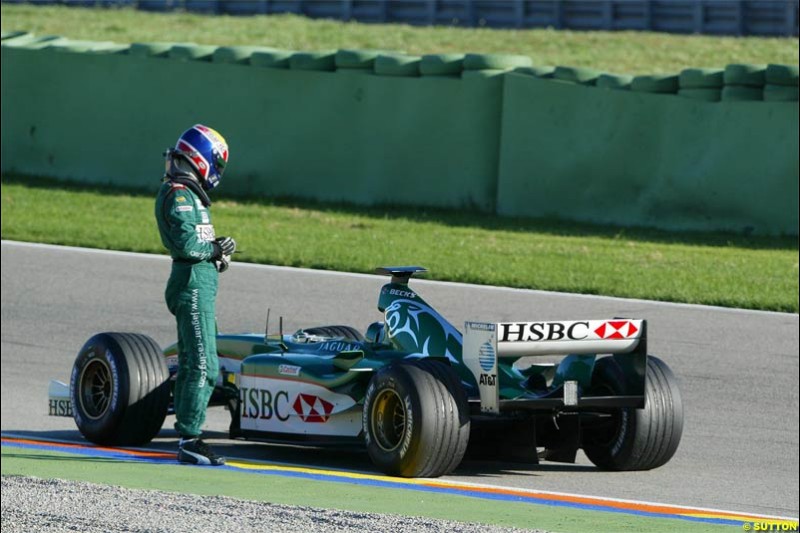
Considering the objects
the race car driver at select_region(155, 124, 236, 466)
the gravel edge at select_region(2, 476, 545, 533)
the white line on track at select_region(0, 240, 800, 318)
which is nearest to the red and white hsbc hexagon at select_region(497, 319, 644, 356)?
the race car driver at select_region(155, 124, 236, 466)

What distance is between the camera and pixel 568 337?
7664 mm

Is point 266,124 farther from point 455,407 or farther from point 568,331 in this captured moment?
point 455,407

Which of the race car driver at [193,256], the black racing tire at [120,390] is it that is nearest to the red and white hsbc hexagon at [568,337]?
the race car driver at [193,256]

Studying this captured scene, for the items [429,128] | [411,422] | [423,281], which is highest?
[429,128]

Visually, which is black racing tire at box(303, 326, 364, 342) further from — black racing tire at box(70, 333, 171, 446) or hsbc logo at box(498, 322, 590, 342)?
hsbc logo at box(498, 322, 590, 342)

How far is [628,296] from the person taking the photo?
13.1 meters

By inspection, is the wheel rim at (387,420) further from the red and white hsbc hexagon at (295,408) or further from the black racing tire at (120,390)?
the black racing tire at (120,390)

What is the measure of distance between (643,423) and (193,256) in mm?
2586

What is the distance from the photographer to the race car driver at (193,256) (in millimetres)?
7793

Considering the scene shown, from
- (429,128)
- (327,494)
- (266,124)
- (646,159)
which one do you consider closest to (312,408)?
(327,494)

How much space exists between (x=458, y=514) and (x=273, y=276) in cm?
765

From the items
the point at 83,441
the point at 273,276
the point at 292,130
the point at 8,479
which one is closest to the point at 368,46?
the point at 292,130

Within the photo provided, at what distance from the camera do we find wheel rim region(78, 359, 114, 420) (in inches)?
350

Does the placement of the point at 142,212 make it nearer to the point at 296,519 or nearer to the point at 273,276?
the point at 273,276
